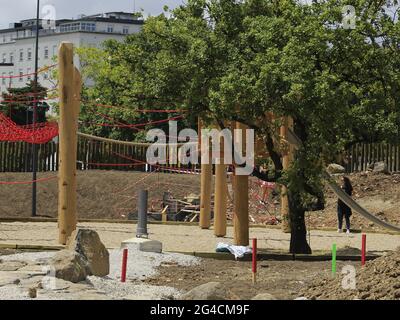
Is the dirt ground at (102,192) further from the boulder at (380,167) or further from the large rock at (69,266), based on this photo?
the large rock at (69,266)

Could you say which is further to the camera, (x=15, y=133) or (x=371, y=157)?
(x=371, y=157)

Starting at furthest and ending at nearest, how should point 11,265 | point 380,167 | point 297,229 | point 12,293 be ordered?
point 380,167 < point 297,229 < point 11,265 < point 12,293

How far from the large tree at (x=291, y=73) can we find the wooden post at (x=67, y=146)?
1.60 metres

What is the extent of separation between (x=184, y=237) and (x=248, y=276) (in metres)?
8.50

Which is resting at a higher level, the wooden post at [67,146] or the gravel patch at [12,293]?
the wooden post at [67,146]

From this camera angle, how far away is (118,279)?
57.2 ft

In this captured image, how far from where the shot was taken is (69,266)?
15008 mm

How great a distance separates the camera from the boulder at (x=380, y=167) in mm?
42250

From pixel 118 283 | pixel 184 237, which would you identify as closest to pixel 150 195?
pixel 184 237

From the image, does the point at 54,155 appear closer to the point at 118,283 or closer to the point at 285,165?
the point at 285,165

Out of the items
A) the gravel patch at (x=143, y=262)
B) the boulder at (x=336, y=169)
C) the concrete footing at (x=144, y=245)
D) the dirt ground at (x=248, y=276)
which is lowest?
the dirt ground at (x=248, y=276)

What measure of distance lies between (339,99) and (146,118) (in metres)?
37.5

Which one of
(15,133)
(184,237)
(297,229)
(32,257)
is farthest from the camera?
(15,133)

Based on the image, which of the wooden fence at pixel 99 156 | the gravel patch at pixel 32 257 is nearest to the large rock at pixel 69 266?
the gravel patch at pixel 32 257
